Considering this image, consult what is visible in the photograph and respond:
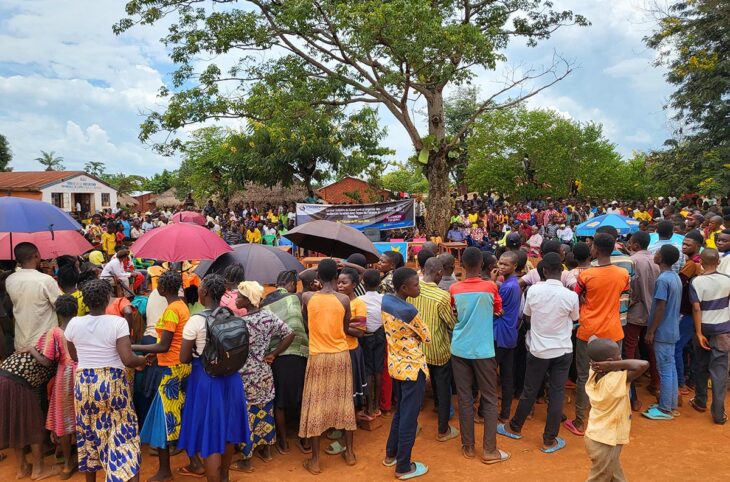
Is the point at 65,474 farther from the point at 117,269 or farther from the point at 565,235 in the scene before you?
the point at 565,235

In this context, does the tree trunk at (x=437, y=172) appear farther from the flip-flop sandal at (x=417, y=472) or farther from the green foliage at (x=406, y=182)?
the green foliage at (x=406, y=182)

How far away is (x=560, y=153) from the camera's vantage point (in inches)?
1179

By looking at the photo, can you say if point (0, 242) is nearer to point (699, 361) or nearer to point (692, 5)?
point (699, 361)

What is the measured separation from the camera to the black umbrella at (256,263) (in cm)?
544

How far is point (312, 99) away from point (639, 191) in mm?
25657

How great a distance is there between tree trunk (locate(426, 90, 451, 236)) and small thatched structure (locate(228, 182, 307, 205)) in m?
15.4

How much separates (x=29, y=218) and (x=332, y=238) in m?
3.42

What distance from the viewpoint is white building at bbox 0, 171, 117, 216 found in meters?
32.5

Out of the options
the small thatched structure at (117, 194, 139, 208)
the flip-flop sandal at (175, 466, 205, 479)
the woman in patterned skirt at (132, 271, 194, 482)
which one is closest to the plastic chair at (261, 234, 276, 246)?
the flip-flop sandal at (175, 466, 205, 479)

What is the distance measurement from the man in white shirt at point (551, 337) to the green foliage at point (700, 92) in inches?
671

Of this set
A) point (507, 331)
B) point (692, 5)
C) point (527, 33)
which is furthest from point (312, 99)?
point (692, 5)

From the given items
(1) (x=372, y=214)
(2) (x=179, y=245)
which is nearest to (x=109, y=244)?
(1) (x=372, y=214)

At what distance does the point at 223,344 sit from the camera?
139 inches

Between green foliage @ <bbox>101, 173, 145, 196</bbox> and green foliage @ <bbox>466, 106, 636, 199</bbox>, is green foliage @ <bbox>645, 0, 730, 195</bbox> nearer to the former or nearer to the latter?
green foliage @ <bbox>466, 106, 636, 199</bbox>
